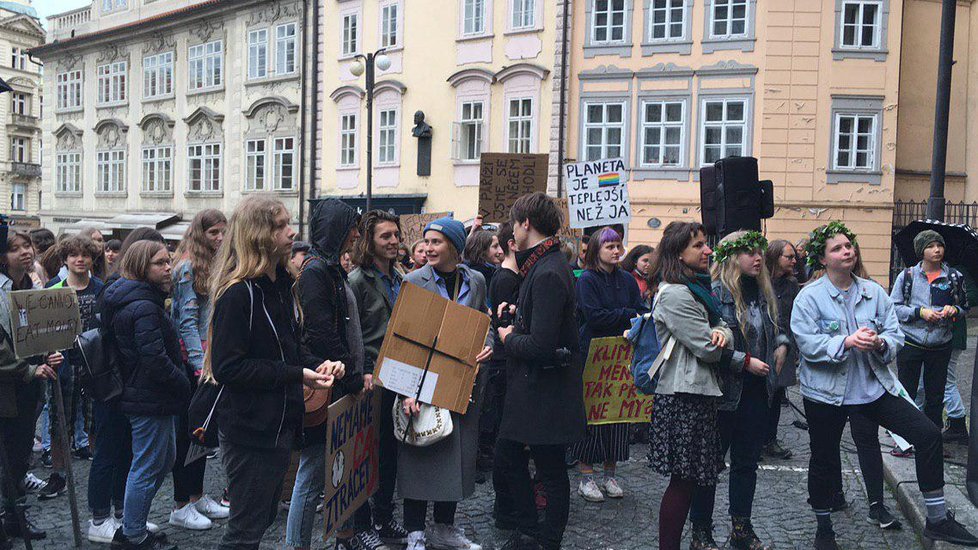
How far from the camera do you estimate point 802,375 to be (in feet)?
17.9

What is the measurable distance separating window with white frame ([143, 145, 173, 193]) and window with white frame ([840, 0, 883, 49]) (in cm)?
2379

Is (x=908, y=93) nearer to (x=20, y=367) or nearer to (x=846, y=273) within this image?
(x=846, y=273)

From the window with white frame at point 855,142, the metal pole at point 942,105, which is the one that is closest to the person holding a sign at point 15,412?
the metal pole at point 942,105

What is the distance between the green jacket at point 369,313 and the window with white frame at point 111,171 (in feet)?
109

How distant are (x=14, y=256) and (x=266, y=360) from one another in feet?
11.4

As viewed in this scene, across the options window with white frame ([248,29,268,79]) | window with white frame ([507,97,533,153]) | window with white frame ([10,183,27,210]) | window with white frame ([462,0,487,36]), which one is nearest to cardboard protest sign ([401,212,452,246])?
window with white frame ([507,97,533,153])

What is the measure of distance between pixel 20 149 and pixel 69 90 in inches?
1367

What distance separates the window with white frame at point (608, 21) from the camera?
76.3ft

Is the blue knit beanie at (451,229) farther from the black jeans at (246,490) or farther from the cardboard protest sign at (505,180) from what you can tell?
the cardboard protest sign at (505,180)

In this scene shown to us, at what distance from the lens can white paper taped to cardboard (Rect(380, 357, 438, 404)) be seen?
501 centimetres

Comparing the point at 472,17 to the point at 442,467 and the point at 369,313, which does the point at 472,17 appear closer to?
the point at 369,313

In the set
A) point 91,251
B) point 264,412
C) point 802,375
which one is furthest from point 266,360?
point 91,251

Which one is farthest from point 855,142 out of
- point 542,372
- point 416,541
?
point 416,541

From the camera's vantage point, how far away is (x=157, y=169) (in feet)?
111
